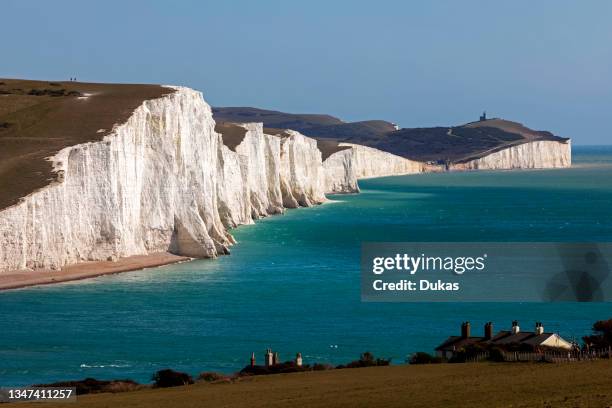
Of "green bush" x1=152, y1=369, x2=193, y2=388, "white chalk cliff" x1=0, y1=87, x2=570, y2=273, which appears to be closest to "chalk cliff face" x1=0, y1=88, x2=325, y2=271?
"white chalk cliff" x1=0, y1=87, x2=570, y2=273

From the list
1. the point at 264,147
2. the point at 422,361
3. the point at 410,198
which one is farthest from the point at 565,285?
the point at 410,198

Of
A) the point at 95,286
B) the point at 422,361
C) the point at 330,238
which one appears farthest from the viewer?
the point at 330,238

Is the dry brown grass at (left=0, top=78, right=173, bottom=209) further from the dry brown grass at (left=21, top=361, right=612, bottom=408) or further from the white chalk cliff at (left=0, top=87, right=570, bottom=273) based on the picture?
the dry brown grass at (left=21, top=361, right=612, bottom=408)

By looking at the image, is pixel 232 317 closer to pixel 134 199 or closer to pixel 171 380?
pixel 171 380

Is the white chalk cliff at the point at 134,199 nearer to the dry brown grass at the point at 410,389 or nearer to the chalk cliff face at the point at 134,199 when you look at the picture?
the chalk cliff face at the point at 134,199

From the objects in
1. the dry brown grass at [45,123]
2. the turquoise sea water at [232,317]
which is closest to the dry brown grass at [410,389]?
the turquoise sea water at [232,317]

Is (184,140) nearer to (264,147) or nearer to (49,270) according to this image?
(49,270)

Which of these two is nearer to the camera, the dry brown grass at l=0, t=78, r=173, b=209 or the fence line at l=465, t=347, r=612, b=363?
the fence line at l=465, t=347, r=612, b=363
